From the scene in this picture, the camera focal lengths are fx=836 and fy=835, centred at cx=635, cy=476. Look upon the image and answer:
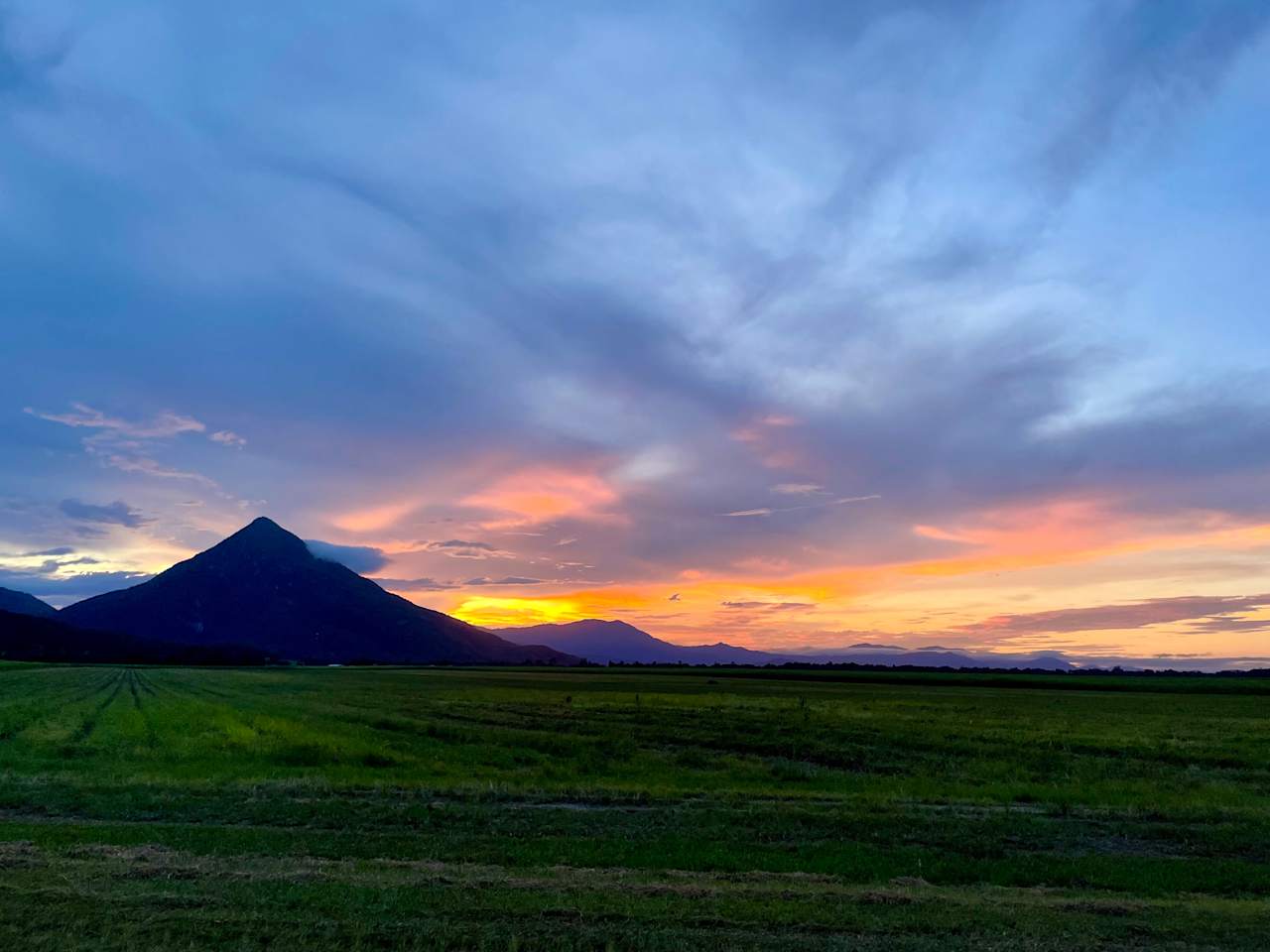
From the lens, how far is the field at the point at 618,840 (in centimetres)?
A: 1093

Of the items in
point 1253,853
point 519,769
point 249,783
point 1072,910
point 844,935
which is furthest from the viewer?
point 519,769

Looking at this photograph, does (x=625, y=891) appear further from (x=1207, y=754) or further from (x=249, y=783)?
(x=1207, y=754)

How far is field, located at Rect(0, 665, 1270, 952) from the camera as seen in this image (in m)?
10.9

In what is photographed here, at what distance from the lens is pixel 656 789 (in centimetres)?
2358

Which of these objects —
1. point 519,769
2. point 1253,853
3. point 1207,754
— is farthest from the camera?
point 1207,754

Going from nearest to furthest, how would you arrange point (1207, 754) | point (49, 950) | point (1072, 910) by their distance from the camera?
point (49, 950)
point (1072, 910)
point (1207, 754)

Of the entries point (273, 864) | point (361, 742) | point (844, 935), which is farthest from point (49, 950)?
point (361, 742)

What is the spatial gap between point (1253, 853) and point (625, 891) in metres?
14.4

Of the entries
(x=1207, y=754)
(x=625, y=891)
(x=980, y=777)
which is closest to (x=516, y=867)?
(x=625, y=891)

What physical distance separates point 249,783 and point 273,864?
1018 cm

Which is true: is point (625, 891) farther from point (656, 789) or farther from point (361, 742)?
point (361, 742)

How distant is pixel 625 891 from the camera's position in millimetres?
12562

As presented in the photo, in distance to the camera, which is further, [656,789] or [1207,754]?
[1207,754]

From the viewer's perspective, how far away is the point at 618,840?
16734 mm
